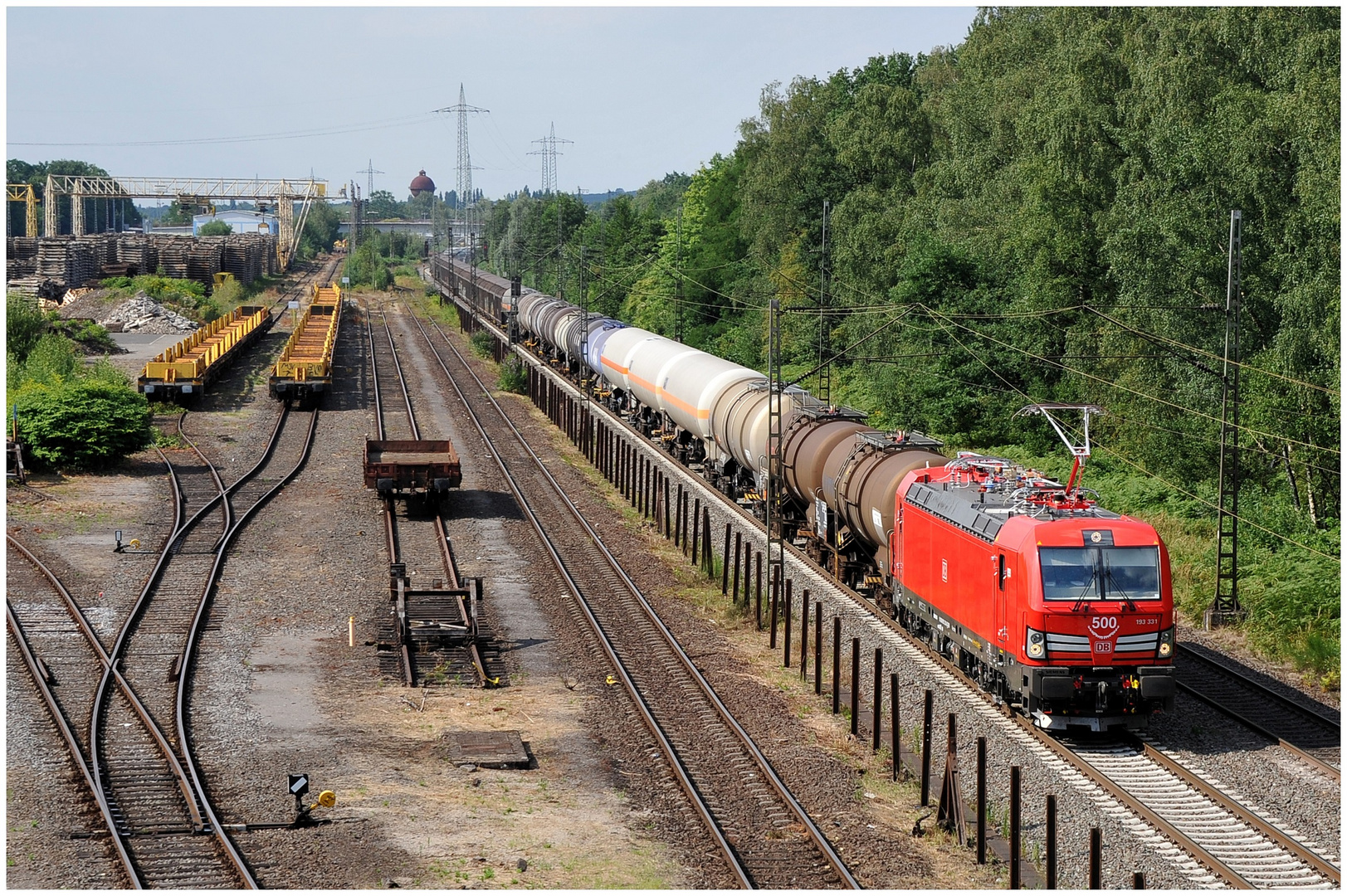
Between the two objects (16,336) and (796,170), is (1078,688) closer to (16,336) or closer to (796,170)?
(16,336)

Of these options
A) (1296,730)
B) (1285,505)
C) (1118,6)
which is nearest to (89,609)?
(1296,730)

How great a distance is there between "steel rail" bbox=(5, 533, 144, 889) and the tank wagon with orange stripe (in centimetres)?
2547

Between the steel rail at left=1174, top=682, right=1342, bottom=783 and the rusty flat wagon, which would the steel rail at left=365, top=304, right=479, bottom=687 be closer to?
the rusty flat wagon

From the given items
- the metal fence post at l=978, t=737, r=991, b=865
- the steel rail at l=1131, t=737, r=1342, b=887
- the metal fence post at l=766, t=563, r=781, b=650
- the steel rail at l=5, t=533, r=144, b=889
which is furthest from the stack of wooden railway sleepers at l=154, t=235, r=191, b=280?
the metal fence post at l=978, t=737, r=991, b=865

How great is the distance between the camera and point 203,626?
2406 cm

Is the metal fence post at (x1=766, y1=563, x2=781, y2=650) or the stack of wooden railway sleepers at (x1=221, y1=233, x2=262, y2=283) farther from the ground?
Answer: the stack of wooden railway sleepers at (x1=221, y1=233, x2=262, y2=283)

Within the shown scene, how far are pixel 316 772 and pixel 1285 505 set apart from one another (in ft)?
82.1

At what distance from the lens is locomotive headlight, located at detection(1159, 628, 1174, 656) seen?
1814 centimetres

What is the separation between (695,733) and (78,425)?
88.8ft

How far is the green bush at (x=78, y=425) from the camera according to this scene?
39.1m

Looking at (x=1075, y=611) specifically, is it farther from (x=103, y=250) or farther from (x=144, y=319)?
(x=103, y=250)

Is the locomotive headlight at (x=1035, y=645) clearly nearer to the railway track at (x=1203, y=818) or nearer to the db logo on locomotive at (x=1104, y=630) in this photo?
the db logo on locomotive at (x=1104, y=630)

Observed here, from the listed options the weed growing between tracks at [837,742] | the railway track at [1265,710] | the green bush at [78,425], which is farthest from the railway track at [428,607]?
the railway track at [1265,710]

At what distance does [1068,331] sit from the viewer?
4334 cm
